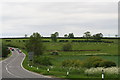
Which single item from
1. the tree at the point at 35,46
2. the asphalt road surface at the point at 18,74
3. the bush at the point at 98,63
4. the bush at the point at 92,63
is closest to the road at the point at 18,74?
the asphalt road surface at the point at 18,74

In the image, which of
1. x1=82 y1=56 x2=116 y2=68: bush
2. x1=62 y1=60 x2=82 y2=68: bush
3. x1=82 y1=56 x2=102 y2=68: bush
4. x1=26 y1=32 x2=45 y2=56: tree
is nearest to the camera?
x1=82 y1=56 x2=116 y2=68: bush

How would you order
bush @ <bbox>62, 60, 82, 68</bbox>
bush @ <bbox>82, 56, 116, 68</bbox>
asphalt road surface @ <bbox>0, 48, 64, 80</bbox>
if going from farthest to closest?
bush @ <bbox>62, 60, 82, 68</bbox>, bush @ <bbox>82, 56, 116, 68</bbox>, asphalt road surface @ <bbox>0, 48, 64, 80</bbox>

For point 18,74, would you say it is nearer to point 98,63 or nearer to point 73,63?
point 98,63

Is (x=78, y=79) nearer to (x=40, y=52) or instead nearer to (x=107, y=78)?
(x=107, y=78)

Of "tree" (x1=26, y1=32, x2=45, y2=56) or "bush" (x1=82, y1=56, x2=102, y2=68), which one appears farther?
"tree" (x1=26, y1=32, x2=45, y2=56)

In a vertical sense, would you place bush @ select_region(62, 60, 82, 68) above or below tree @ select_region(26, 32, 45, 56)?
below

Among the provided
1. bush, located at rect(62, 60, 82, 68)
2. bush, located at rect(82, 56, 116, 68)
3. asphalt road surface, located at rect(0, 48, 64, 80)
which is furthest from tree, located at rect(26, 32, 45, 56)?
bush, located at rect(82, 56, 116, 68)

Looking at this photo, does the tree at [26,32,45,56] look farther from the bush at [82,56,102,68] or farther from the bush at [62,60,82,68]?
the bush at [82,56,102,68]

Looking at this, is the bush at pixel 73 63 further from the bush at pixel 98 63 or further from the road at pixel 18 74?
the road at pixel 18 74

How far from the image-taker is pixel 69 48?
394 feet

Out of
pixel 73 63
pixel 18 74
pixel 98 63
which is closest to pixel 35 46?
pixel 73 63

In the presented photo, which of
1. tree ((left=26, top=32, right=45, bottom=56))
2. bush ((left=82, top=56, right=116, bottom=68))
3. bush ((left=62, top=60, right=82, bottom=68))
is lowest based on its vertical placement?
bush ((left=62, top=60, right=82, bottom=68))

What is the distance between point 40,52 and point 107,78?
192 feet

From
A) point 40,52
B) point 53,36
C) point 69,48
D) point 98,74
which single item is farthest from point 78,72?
point 53,36
